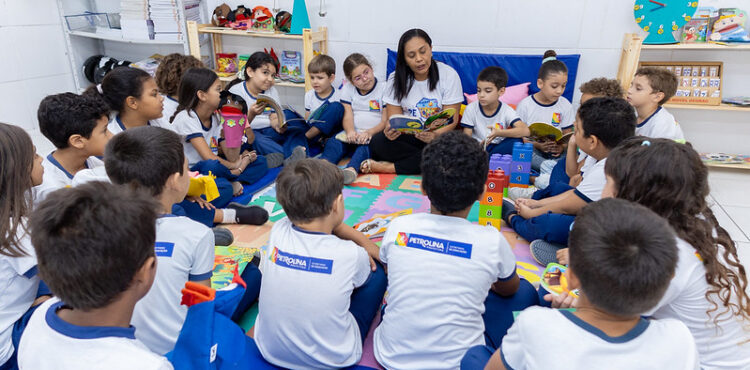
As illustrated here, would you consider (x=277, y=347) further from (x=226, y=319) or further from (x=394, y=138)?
(x=394, y=138)

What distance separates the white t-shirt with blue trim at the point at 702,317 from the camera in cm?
121

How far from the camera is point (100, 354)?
2.72 ft

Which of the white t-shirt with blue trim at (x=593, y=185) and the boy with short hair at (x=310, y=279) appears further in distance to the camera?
the white t-shirt with blue trim at (x=593, y=185)

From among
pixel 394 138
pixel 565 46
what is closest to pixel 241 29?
pixel 394 138

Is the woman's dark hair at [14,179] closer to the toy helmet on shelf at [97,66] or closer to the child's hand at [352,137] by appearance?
the child's hand at [352,137]

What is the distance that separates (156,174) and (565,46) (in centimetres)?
323

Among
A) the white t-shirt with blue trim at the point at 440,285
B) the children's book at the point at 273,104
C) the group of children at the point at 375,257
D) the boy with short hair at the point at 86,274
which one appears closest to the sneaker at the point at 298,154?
the children's book at the point at 273,104

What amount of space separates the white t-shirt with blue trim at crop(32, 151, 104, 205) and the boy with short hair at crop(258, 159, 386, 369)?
947 mm

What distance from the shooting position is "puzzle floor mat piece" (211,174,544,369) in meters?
1.85

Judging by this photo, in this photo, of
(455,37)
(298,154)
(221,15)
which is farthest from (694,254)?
(221,15)

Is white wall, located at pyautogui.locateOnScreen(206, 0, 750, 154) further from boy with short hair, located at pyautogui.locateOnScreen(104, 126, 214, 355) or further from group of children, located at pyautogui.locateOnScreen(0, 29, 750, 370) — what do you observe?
boy with short hair, located at pyautogui.locateOnScreen(104, 126, 214, 355)

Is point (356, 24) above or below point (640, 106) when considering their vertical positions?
above

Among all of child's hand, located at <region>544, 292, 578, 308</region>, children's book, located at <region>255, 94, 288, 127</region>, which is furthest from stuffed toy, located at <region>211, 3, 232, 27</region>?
child's hand, located at <region>544, 292, 578, 308</region>

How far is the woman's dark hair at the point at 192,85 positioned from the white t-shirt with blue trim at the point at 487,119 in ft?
5.48
